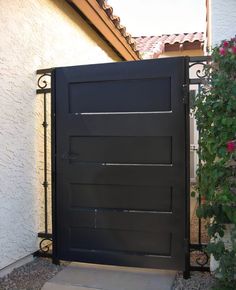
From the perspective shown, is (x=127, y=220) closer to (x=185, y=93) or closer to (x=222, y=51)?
(x=185, y=93)

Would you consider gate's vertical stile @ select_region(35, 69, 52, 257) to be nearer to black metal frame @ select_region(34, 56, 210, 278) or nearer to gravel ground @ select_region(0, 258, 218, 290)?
black metal frame @ select_region(34, 56, 210, 278)

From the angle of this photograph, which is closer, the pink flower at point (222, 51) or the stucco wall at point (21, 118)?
the pink flower at point (222, 51)

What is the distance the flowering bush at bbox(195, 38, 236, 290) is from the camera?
3.05 m

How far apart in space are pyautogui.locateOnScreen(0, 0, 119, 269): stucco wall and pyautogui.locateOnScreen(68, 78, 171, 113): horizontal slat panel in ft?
1.91

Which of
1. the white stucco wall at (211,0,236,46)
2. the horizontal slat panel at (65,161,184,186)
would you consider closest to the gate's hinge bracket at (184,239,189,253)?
the horizontal slat panel at (65,161,184,186)

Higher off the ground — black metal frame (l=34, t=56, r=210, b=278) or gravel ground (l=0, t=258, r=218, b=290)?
black metal frame (l=34, t=56, r=210, b=278)

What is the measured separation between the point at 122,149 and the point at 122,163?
0.46 feet

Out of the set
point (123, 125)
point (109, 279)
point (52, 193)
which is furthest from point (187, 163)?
point (52, 193)

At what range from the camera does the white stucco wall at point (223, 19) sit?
3639mm

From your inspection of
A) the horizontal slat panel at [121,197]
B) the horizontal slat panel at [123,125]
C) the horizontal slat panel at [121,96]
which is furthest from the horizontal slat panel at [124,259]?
the horizontal slat panel at [121,96]

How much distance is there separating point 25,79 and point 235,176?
98.2 inches

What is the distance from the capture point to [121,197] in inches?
154

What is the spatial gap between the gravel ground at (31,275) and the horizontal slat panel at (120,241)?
1.16 ft

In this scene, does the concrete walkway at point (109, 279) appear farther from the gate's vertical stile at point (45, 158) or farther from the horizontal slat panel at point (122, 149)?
the horizontal slat panel at point (122, 149)
